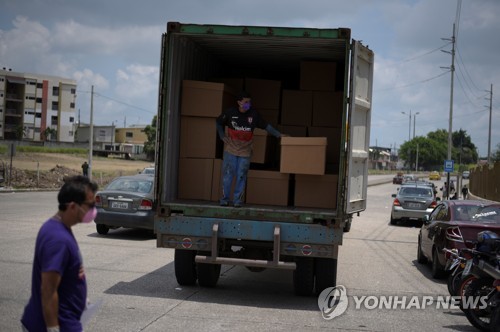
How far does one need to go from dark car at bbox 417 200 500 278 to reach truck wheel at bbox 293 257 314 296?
9.11 ft

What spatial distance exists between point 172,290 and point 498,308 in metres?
4.43

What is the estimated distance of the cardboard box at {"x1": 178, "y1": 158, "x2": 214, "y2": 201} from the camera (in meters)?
9.57

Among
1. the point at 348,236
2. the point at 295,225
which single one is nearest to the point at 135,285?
the point at 295,225

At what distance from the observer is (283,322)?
295 inches

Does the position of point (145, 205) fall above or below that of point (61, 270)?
below

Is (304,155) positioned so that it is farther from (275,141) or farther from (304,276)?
(275,141)

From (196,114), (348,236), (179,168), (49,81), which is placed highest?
(49,81)

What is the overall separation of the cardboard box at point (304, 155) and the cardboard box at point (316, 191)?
249mm

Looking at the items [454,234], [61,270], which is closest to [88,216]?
[61,270]

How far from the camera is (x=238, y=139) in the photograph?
9250 mm

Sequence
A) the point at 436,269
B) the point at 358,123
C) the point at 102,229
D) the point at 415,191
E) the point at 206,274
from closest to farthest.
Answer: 1. the point at 358,123
2. the point at 206,274
3. the point at 436,269
4. the point at 102,229
5. the point at 415,191

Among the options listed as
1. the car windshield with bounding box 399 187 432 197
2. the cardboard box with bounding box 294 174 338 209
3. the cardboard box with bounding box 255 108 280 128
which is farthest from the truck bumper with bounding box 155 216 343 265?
the car windshield with bounding box 399 187 432 197

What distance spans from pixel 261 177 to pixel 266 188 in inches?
7.1

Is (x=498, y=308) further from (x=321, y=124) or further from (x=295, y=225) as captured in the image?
(x=321, y=124)
